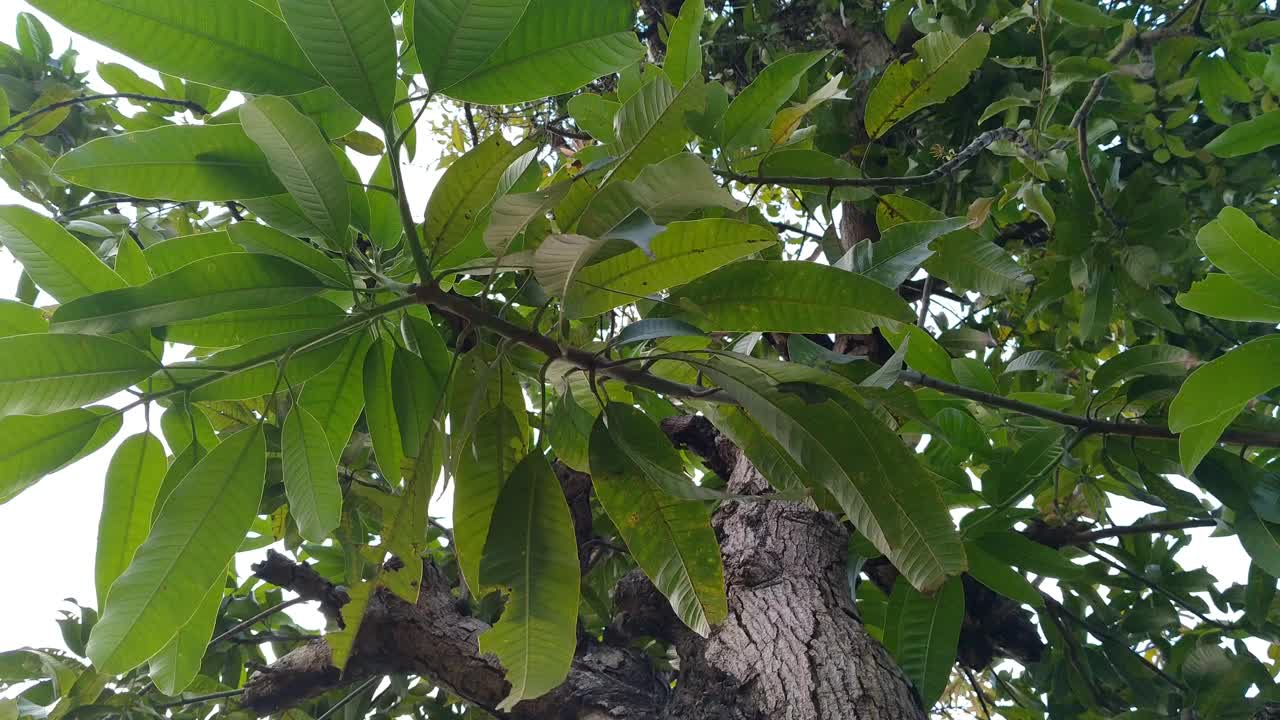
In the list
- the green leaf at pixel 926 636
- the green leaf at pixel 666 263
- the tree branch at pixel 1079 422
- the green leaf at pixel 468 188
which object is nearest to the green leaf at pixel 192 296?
the green leaf at pixel 468 188

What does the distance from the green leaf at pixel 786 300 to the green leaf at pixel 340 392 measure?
0.42 metres

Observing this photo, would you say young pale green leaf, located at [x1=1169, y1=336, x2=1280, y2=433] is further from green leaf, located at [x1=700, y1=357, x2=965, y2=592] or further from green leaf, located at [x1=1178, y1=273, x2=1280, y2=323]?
green leaf, located at [x1=700, y1=357, x2=965, y2=592]

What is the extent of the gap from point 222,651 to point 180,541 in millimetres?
1493

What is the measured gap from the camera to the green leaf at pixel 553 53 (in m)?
0.74

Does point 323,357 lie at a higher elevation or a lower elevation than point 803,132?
lower

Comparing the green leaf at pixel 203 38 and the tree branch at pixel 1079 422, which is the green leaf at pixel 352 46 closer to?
the green leaf at pixel 203 38

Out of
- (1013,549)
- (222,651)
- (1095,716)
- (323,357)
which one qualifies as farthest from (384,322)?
(1095,716)

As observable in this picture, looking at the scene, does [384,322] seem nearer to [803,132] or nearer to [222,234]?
[222,234]

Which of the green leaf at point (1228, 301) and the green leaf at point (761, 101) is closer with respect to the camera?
the green leaf at point (1228, 301)

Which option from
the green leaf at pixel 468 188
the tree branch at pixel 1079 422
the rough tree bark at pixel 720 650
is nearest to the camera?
the green leaf at pixel 468 188

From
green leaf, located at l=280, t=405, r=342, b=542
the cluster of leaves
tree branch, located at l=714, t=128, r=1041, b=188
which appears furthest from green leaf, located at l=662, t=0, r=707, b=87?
green leaf, located at l=280, t=405, r=342, b=542

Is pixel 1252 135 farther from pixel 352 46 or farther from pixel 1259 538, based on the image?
pixel 352 46

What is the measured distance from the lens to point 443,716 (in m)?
1.92

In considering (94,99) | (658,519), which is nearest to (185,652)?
(658,519)
